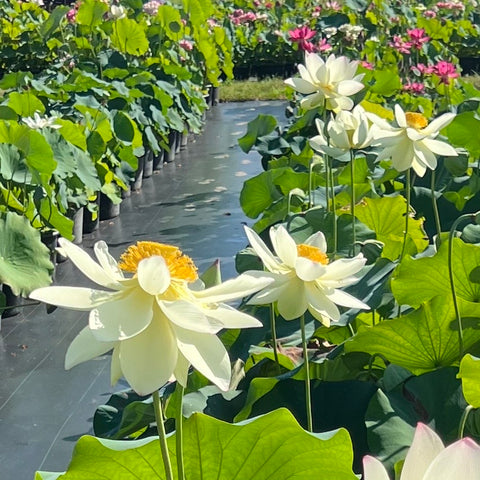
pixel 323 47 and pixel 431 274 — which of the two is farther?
pixel 323 47

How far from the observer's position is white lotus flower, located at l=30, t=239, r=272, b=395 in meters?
0.67

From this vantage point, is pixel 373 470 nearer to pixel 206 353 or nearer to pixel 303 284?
pixel 206 353

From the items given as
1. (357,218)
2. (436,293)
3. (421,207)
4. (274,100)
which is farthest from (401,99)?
(274,100)

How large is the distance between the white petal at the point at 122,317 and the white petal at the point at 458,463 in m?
0.29

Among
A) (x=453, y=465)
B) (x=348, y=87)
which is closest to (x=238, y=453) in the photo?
(x=453, y=465)

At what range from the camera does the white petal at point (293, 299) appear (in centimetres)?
96

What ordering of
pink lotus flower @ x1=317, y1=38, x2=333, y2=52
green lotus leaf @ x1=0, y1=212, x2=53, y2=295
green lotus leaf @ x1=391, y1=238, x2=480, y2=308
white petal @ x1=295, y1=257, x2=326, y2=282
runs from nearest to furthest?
white petal @ x1=295, y1=257, x2=326, y2=282 → green lotus leaf @ x1=391, y1=238, x2=480, y2=308 → green lotus leaf @ x1=0, y1=212, x2=53, y2=295 → pink lotus flower @ x1=317, y1=38, x2=333, y2=52

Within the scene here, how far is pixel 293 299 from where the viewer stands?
963mm

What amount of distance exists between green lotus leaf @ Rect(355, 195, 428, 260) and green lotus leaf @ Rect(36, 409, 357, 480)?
116cm

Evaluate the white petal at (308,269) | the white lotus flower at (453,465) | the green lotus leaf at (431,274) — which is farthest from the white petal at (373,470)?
the green lotus leaf at (431,274)

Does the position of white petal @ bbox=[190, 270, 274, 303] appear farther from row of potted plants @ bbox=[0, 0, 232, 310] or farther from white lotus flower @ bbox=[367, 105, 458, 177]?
row of potted plants @ bbox=[0, 0, 232, 310]

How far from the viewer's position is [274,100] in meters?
9.02

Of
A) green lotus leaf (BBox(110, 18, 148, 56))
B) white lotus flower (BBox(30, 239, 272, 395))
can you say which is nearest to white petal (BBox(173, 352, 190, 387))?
white lotus flower (BBox(30, 239, 272, 395))

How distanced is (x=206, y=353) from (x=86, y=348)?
3.7 inches
